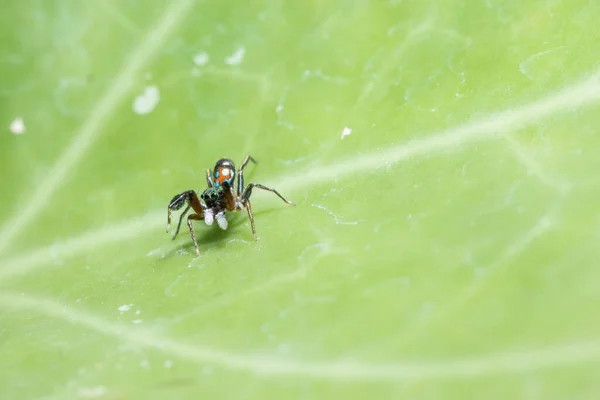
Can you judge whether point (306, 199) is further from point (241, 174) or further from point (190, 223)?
point (190, 223)

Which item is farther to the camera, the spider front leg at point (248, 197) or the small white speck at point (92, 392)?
the spider front leg at point (248, 197)

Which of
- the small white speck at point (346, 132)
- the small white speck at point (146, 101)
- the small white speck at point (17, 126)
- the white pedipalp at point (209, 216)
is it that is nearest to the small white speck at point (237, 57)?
the small white speck at point (146, 101)

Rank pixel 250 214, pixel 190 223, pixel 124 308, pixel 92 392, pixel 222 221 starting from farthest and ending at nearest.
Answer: pixel 222 221 < pixel 190 223 < pixel 250 214 < pixel 124 308 < pixel 92 392

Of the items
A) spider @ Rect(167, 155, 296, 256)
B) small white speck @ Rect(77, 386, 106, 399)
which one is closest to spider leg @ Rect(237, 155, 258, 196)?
spider @ Rect(167, 155, 296, 256)

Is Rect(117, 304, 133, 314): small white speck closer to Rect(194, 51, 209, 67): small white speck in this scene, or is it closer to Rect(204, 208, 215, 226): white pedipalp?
Rect(204, 208, 215, 226): white pedipalp

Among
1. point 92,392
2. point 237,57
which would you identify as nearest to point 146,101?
point 237,57

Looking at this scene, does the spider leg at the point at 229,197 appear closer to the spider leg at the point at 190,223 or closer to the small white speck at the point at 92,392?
the spider leg at the point at 190,223
